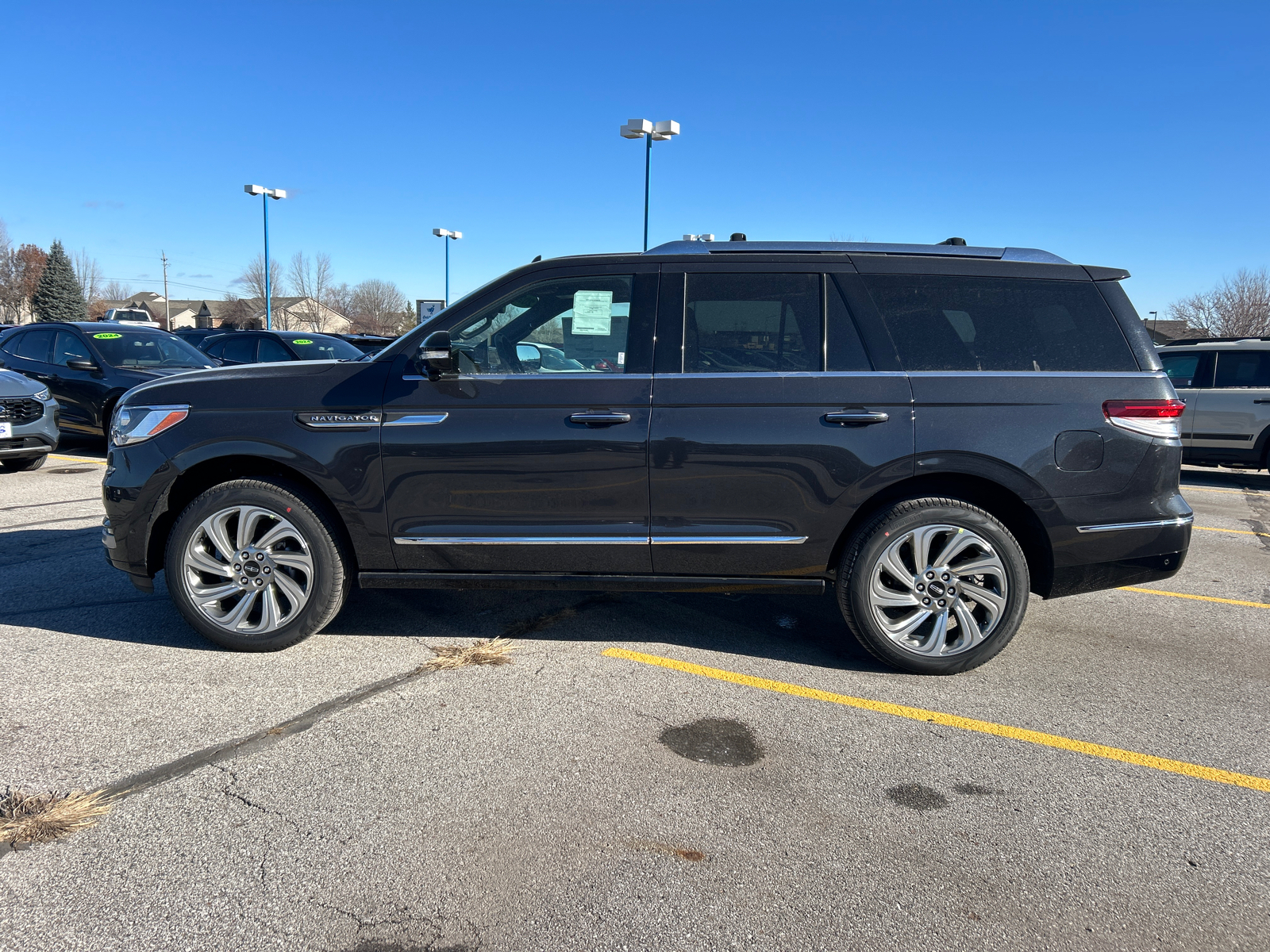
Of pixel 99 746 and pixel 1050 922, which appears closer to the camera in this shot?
pixel 1050 922

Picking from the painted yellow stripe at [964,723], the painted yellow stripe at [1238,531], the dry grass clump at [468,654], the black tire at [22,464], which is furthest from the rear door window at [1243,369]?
the black tire at [22,464]

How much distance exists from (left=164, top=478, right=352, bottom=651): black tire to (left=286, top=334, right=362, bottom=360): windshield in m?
9.35

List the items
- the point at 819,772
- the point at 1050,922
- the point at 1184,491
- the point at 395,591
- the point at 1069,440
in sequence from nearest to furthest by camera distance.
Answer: the point at 1050,922 → the point at 819,772 → the point at 1069,440 → the point at 395,591 → the point at 1184,491

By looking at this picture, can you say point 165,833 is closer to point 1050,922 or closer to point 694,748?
point 694,748

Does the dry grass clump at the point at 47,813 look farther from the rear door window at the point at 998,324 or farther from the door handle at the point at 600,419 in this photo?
the rear door window at the point at 998,324

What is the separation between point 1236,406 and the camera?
1114cm

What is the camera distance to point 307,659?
423 centimetres

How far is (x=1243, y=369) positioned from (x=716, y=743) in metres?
11.2

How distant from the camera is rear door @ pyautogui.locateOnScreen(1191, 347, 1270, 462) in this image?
434 inches

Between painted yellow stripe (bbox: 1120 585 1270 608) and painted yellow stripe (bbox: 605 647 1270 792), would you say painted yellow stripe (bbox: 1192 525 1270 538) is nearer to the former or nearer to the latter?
painted yellow stripe (bbox: 1120 585 1270 608)

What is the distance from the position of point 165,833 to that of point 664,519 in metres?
2.28

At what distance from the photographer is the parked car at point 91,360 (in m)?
10.7

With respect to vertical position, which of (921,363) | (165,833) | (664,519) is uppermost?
(921,363)

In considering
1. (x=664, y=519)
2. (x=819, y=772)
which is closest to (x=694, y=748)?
(x=819, y=772)
